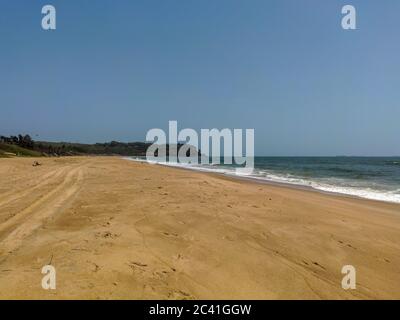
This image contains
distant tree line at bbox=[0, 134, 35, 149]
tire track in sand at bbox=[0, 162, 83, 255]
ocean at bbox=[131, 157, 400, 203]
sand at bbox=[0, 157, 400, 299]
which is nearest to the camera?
sand at bbox=[0, 157, 400, 299]

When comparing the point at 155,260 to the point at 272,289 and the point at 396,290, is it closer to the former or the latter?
the point at 272,289

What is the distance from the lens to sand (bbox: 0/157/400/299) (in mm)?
3955

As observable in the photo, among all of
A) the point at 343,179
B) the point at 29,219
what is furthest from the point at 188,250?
the point at 343,179

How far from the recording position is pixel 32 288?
3689 millimetres

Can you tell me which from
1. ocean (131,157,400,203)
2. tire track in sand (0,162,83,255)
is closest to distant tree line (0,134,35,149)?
ocean (131,157,400,203)

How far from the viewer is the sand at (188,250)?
396cm

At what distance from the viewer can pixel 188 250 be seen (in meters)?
5.23

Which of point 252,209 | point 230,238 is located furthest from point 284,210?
point 230,238

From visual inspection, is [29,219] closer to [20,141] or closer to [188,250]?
[188,250]

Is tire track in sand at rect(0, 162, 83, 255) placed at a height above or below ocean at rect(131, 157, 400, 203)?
above

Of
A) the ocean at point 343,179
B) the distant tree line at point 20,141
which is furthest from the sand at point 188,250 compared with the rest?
the distant tree line at point 20,141

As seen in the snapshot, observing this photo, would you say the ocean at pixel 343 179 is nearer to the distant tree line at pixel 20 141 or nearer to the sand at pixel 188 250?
the sand at pixel 188 250

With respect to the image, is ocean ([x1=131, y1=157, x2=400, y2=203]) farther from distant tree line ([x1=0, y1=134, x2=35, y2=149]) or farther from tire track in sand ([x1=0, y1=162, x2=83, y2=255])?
distant tree line ([x1=0, y1=134, x2=35, y2=149])
